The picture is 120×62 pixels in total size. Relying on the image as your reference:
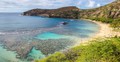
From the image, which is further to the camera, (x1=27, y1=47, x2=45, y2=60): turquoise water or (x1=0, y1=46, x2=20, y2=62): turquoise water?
(x1=27, y1=47, x2=45, y2=60): turquoise water

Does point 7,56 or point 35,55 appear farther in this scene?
point 35,55

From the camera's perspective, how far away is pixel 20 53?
36031 mm

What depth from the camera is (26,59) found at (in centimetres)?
3234

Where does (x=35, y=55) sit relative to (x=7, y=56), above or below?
below

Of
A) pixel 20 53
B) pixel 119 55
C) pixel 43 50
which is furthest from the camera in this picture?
pixel 43 50

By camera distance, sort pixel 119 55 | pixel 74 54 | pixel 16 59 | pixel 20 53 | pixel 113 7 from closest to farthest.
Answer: pixel 119 55, pixel 74 54, pixel 16 59, pixel 20 53, pixel 113 7

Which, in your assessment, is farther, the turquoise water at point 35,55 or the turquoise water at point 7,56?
the turquoise water at point 35,55

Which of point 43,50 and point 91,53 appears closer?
point 91,53

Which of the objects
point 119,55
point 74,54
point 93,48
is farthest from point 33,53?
point 119,55

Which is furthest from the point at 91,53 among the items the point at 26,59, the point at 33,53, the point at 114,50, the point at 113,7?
the point at 113,7

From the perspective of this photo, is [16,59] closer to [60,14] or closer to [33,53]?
[33,53]

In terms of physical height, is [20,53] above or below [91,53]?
below

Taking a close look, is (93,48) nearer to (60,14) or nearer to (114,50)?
(114,50)

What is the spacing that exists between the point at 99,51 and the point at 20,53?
68.9 ft
